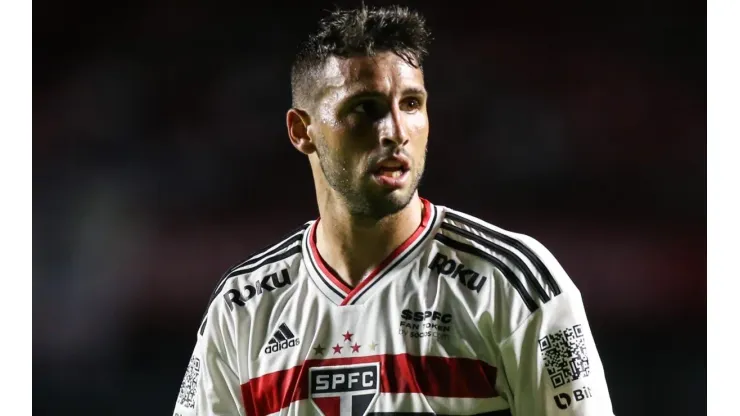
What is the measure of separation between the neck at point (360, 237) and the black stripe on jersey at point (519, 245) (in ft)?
0.36

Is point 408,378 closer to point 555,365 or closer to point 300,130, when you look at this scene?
point 555,365

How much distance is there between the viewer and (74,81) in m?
2.95

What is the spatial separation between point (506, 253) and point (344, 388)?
1.67 feet

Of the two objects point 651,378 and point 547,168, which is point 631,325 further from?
point 547,168

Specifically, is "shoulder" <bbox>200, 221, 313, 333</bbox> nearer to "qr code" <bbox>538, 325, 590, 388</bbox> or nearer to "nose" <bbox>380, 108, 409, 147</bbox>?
"nose" <bbox>380, 108, 409, 147</bbox>

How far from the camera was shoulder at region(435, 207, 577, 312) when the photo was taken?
7.28ft

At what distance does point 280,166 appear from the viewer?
2828 mm

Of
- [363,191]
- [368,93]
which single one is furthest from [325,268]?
[368,93]

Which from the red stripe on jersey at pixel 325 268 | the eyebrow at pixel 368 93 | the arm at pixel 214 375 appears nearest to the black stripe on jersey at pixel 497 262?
the red stripe on jersey at pixel 325 268

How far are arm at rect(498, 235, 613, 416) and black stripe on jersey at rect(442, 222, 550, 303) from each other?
0.04 m

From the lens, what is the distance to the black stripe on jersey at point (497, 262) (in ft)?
7.25
